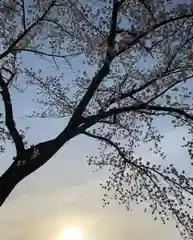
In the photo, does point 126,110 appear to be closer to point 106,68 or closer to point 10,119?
point 106,68

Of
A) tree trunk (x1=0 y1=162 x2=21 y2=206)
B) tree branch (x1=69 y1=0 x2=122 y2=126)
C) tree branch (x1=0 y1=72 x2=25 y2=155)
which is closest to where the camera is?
tree trunk (x1=0 y1=162 x2=21 y2=206)

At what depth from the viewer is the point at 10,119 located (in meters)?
12.7

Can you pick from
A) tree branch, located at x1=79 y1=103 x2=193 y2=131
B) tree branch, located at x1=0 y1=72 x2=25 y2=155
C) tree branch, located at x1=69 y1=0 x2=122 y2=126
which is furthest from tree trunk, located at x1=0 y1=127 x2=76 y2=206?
tree branch, located at x1=69 y1=0 x2=122 y2=126

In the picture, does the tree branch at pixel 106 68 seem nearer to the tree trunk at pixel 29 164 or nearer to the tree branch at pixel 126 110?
the tree branch at pixel 126 110

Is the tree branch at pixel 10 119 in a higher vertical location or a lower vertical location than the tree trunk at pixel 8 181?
higher

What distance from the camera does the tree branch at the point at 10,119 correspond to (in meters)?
12.2

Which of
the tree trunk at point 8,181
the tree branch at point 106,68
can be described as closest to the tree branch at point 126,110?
the tree branch at point 106,68

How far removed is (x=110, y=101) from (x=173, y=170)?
8.56 ft

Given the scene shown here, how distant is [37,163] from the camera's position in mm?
11703

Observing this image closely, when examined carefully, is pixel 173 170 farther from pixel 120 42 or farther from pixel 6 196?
pixel 6 196

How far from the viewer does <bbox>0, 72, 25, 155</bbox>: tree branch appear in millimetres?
12250

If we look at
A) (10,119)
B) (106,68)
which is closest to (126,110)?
(106,68)

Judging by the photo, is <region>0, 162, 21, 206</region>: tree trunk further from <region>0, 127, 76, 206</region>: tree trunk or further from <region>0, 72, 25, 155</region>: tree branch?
<region>0, 72, 25, 155</region>: tree branch

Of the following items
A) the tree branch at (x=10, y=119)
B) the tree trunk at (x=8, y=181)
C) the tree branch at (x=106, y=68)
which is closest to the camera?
the tree trunk at (x=8, y=181)
